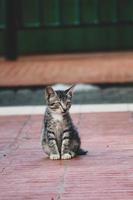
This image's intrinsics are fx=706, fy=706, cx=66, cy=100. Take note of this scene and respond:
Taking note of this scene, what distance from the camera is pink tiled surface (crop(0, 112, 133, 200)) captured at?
19.7ft

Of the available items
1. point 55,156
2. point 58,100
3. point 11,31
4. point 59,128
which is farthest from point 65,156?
point 11,31

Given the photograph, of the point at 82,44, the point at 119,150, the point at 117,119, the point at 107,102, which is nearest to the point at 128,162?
the point at 119,150

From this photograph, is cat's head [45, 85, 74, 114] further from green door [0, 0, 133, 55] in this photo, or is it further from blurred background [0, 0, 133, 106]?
green door [0, 0, 133, 55]

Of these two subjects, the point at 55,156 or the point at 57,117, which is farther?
the point at 55,156

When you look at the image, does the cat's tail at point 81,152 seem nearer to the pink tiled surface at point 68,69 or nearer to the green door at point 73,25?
the pink tiled surface at point 68,69

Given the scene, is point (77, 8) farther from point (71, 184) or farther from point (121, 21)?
point (71, 184)

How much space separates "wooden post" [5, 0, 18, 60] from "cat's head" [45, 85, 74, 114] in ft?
42.0

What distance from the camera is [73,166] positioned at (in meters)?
7.07

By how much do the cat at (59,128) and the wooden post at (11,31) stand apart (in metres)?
12.7

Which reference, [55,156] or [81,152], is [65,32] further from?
[55,156]

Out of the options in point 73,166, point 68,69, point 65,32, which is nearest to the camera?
point 73,166

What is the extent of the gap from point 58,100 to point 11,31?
1309 cm

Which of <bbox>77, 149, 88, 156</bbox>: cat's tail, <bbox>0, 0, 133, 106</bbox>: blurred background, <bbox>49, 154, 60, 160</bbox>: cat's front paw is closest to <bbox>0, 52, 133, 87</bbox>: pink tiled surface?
<bbox>0, 0, 133, 106</bbox>: blurred background

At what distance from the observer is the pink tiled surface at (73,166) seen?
6.00 metres
